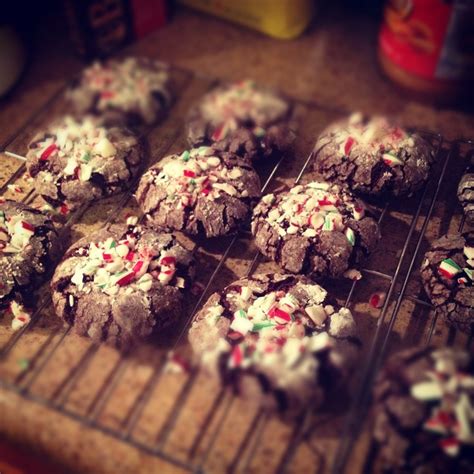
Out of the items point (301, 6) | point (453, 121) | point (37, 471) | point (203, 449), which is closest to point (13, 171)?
point (37, 471)

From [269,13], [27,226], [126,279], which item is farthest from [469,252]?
[269,13]

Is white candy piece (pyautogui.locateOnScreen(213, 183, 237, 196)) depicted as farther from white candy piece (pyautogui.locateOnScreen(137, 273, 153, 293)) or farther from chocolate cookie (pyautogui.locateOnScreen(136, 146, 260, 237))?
white candy piece (pyautogui.locateOnScreen(137, 273, 153, 293))

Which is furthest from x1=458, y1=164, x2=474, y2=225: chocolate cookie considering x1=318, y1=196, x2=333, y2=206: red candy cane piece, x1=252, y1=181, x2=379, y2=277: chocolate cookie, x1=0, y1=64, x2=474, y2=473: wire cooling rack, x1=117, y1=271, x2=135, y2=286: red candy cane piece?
x1=117, y1=271, x2=135, y2=286: red candy cane piece

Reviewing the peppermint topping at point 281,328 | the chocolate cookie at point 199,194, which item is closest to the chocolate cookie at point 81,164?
the chocolate cookie at point 199,194

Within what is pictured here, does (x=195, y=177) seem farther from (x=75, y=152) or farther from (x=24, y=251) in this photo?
(x=24, y=251)

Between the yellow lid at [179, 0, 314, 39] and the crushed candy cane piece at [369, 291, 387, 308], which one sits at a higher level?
the yellow lid at [179, 0, 314, 39]

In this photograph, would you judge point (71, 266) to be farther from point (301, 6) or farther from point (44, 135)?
point (301, 6)
